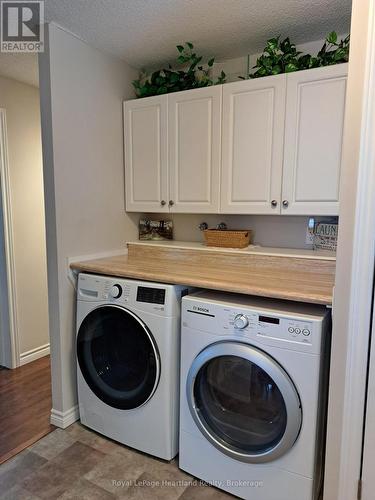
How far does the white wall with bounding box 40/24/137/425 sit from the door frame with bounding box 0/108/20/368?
862 millimetres

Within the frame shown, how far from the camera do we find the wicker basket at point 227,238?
2168 mm

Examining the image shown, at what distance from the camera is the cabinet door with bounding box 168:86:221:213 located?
2.11 m

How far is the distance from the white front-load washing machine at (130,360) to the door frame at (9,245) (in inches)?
40.7

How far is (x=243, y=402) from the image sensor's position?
1.59 meters

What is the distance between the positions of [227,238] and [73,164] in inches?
41.8

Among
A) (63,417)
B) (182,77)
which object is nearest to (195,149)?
(182,77)

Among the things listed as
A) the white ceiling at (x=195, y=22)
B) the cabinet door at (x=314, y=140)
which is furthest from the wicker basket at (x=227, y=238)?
the white ceiling at (x=195, y=22)

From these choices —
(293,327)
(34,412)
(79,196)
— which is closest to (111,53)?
(79,196)

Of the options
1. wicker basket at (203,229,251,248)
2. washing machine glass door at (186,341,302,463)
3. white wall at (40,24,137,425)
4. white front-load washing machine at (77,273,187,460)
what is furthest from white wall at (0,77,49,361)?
washing machine glass door at (186,341,302,463)

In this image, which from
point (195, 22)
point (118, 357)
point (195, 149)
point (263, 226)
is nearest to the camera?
point (195, 22)

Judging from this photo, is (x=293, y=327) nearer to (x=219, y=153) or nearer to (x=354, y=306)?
(x=354, y=306)

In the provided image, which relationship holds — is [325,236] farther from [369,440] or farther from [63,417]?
[63,417]

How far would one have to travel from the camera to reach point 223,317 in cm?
155

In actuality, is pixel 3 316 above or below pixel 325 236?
below
